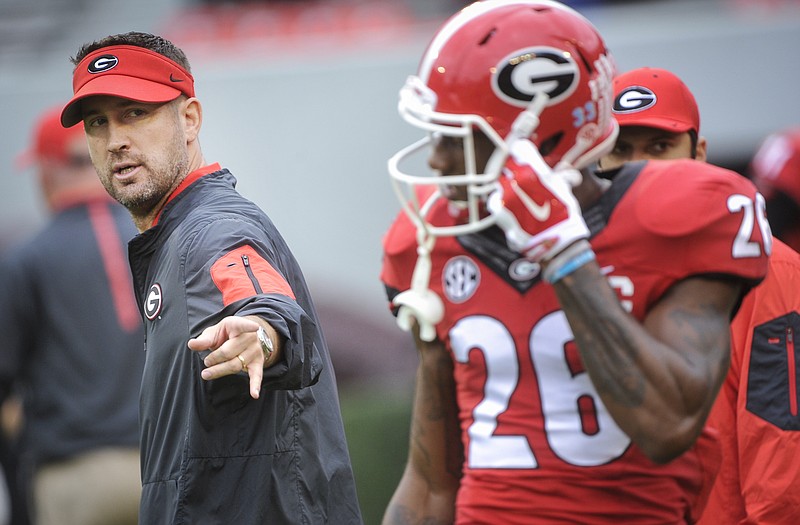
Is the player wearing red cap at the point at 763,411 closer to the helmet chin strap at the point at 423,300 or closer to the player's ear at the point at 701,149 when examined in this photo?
the player's ear at the point at 701,149

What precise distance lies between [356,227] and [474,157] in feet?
29.2

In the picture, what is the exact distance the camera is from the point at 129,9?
13273mm

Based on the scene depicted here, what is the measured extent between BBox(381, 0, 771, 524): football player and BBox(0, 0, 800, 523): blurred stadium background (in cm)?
709

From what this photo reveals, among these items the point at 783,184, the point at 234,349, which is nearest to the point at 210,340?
the point at 234,349

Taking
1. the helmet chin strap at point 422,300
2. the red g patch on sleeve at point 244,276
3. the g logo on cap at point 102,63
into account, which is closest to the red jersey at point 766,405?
the helmet chin strap at point 422,300

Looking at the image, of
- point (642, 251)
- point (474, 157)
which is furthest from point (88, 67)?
point (642, 251)

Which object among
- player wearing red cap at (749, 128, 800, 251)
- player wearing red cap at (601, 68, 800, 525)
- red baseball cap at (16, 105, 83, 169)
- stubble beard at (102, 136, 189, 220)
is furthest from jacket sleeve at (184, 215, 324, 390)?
player wearing red cap at (749, 128, 800, 251)

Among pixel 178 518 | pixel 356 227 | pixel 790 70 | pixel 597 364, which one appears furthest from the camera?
pixel 356 227

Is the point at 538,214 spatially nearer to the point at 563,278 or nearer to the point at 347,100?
the point at 563,278

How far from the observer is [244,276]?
2328mm

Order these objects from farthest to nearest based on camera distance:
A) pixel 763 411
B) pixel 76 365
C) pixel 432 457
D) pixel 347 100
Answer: pixel 347 100
pixel 76 365
pixel 763 411
pixel 432 457

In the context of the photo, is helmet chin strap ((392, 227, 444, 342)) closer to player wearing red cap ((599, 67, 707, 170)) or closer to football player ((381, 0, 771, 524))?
football player ((381, 0, 771, 524))

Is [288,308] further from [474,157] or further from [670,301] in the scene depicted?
[670,301]

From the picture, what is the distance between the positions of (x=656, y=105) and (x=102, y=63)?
1.41 m
